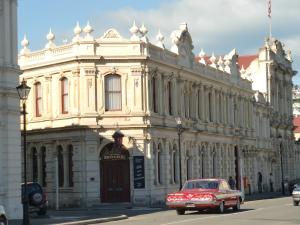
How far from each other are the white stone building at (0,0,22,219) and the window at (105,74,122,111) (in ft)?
53.7

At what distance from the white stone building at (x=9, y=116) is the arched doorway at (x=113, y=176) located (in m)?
15.6

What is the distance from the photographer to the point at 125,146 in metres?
48.4

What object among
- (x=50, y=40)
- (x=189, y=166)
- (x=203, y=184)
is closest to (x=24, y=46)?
(x=50, y=40)

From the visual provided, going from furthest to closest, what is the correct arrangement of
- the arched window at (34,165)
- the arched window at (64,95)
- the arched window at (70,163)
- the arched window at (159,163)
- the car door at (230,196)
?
the arched window at (34,165)
the arched window at (159,163)
the arched window at (64,95)
the arched window at (70,163)
the car door at (230,196)

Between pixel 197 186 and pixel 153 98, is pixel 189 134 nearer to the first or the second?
pixel 153 98

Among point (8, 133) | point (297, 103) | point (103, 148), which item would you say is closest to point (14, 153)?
point (8, 133)

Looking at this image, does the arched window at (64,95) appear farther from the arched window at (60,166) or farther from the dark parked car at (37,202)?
Result: the dark parked car at (37,202)

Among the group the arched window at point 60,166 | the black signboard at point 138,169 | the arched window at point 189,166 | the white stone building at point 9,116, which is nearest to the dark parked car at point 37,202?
the white stone building at point 9,116

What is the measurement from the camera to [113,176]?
4822 centimetres

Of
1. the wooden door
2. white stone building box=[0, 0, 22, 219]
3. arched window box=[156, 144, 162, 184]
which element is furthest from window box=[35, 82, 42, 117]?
white stone building box=[0, 0, 22, 219]

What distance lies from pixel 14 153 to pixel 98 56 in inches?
668

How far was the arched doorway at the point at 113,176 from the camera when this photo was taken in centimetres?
4806

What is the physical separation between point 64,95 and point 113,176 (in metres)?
6.41

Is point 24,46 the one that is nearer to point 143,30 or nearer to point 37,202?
point 143,30
